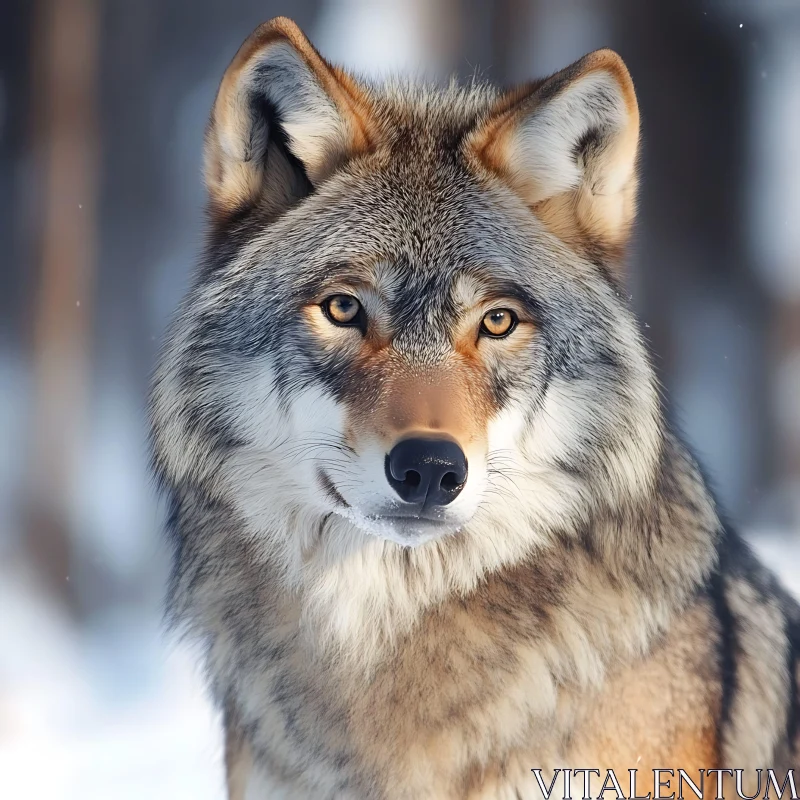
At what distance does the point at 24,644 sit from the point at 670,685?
2203 millimetres

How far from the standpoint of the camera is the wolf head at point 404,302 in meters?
1.52

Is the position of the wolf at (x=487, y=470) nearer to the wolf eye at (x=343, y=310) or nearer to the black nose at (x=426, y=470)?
the wolf eye at (x=343, y=310)

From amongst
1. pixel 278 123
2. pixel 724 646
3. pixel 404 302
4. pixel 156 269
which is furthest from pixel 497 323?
pixel 156 269

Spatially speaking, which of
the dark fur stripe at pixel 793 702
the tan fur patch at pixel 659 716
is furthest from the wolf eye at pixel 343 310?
the dark fur stripe at pixel 793 702

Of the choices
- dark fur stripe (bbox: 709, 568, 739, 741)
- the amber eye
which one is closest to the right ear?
the amber eye

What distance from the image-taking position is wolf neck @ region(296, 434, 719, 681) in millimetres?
1637

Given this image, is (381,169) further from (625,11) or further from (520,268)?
(625,11)

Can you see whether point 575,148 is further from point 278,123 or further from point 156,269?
point 156,269

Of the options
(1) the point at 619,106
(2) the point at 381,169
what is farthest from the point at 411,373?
(1) the point at 619,106

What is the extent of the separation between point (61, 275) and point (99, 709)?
1.54 m

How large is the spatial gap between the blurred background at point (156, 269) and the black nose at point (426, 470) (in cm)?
147

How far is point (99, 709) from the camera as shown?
9.16ft

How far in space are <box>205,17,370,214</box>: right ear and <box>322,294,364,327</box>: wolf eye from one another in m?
0.30

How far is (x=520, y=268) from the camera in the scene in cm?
160
